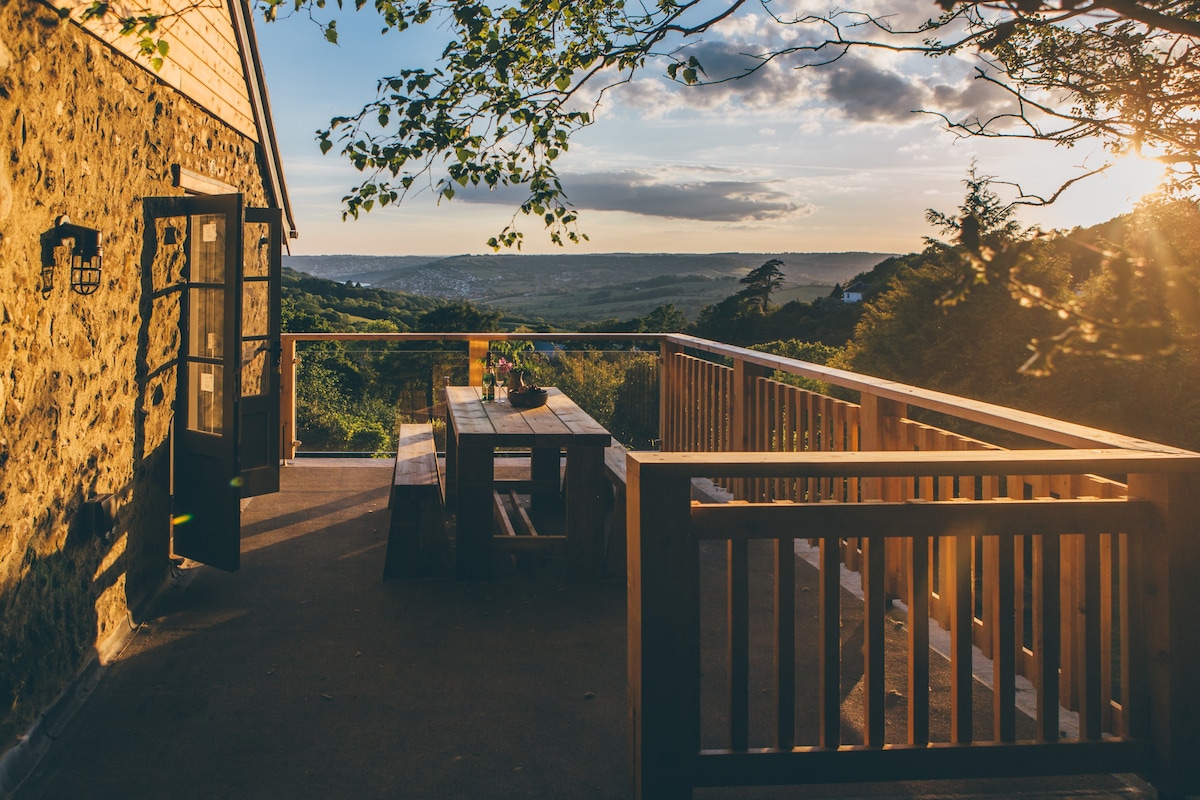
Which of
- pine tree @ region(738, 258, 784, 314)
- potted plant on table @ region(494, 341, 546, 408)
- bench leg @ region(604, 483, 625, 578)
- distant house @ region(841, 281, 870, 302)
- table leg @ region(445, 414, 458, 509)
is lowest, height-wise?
bench leg @ region(604, 483, 625, 578)

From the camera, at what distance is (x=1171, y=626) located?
6.72 feet

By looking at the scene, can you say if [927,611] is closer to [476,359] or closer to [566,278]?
[476,359]

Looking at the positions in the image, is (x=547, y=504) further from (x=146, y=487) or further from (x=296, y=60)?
(x=296, y=60)

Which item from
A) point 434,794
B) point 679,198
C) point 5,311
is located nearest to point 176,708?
point 434,794

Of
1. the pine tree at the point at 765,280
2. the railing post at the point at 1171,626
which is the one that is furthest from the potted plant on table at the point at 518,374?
the pine tree at the point at 765,280

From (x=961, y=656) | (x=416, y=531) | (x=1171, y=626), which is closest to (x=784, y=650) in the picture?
(x=961, y=656)

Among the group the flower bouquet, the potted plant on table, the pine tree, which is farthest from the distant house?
the flower bouquet

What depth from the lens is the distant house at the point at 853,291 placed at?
145 feet

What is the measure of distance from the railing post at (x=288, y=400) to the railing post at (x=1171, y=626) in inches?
237

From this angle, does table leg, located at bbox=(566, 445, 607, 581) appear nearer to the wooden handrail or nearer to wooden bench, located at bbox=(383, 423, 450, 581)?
wooden bench, located at bbox=(383, 423, 450, 581)

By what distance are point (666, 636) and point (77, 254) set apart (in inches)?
91.6

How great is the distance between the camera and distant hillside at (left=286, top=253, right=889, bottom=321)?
58.3 metres

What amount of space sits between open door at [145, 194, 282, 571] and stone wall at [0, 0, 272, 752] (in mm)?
119

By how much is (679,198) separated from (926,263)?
34.0ft
